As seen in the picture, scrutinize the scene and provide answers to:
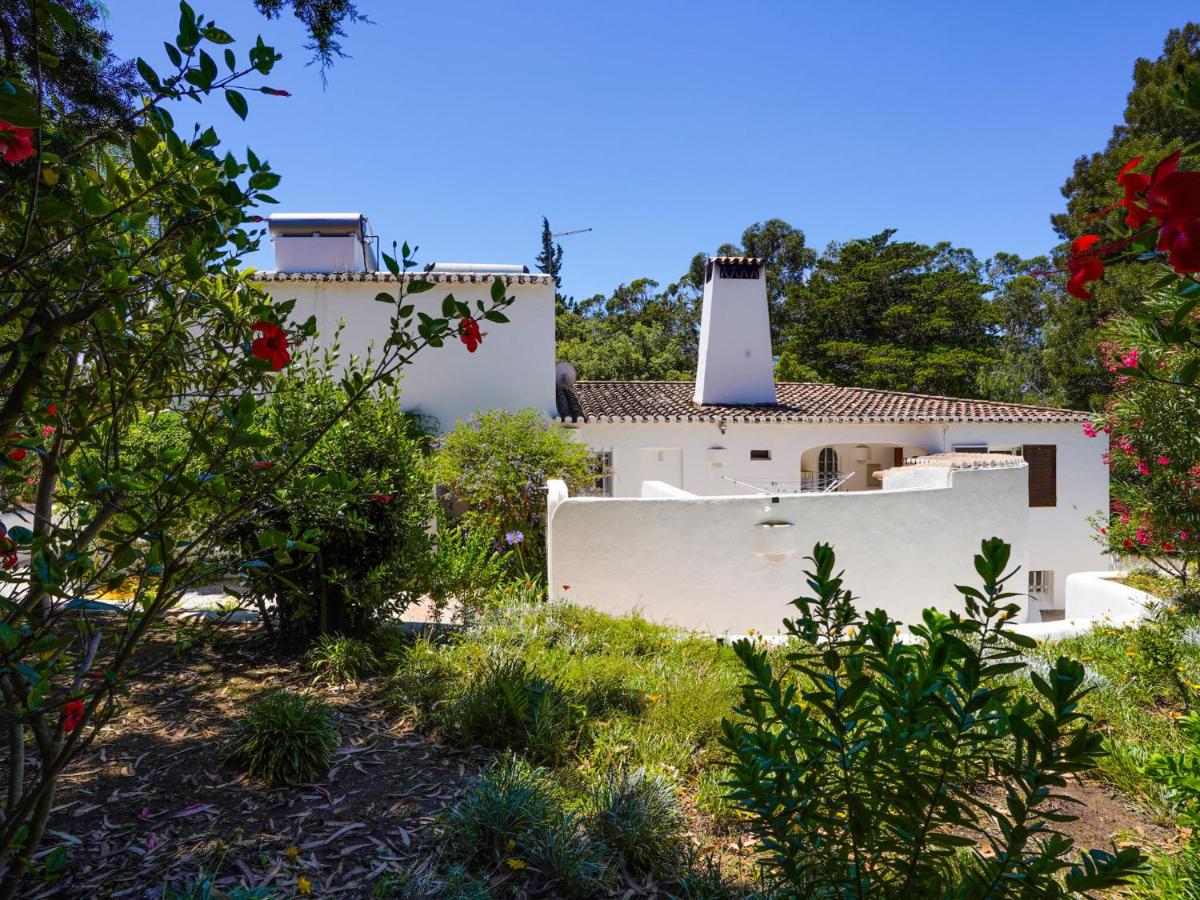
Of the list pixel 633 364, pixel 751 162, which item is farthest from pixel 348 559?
pixel 633 364

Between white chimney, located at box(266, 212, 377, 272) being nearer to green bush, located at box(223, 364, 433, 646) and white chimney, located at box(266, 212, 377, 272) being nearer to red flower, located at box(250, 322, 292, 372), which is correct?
green bush, located at box(223, 364, 433, 646)

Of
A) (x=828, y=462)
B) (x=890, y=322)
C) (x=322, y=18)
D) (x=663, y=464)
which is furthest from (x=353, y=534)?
(x=890, y=322)

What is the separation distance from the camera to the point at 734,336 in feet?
58.3

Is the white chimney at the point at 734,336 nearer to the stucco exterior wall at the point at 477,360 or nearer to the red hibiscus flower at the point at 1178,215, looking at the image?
the stucco exterior wall at the point at 477,360

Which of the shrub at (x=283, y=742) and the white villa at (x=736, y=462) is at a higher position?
the white villa at (x=736, y=462)

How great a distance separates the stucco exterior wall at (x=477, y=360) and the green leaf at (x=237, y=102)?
44.0ft

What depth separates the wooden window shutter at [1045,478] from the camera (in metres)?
17.6

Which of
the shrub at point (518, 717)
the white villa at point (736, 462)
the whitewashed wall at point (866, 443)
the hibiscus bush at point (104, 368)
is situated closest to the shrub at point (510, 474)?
the white villa at point (736, 462)

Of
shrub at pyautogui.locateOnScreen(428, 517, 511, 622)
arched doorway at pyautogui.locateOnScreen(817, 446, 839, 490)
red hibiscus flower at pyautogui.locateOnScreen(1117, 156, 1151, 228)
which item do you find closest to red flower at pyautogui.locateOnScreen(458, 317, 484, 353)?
red hibiscus flower at pyautogui.locateOnScreen(1117, 156, 1151, 228)

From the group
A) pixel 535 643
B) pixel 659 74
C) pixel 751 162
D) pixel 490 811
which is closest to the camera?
pixel 490 811

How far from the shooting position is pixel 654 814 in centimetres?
303

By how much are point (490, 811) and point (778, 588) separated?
5.57 m

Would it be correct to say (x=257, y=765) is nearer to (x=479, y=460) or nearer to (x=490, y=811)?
(x=490, y=811)

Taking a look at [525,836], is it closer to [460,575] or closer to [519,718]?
[519,718]
